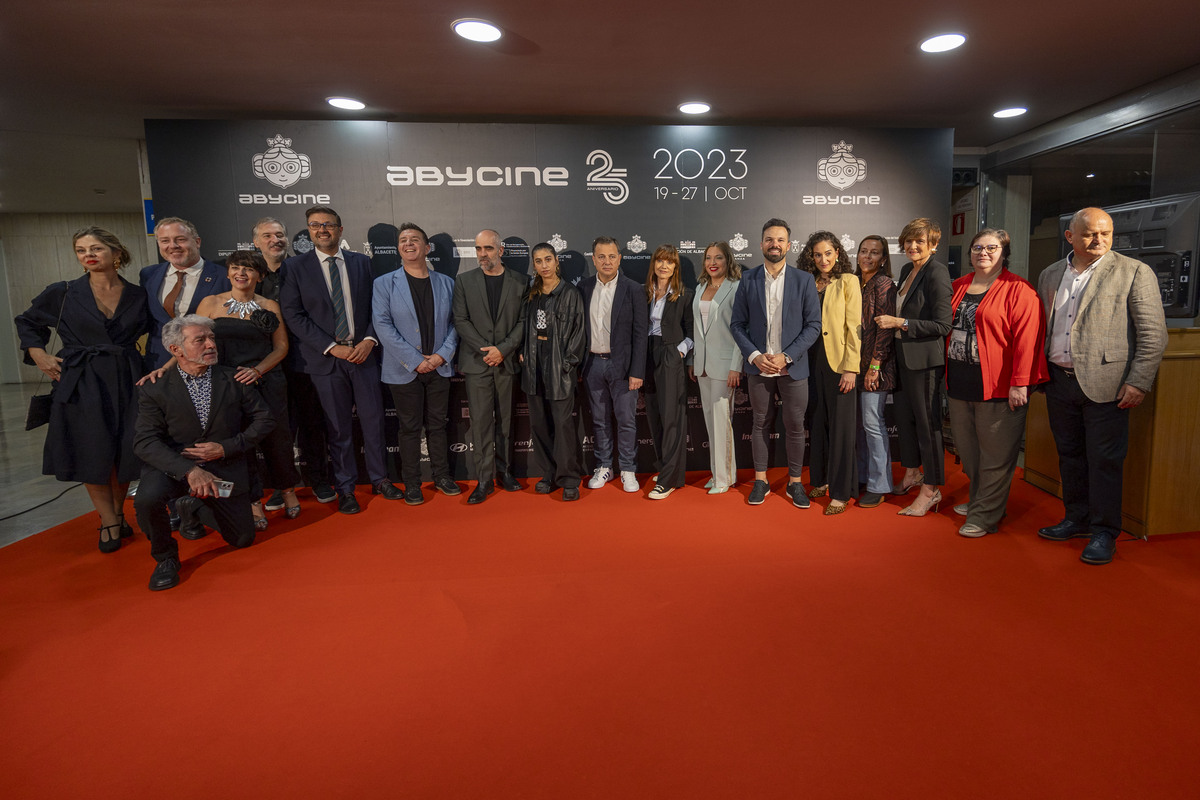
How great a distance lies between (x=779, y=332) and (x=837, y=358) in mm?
391

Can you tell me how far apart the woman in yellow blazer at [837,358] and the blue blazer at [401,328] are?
2517 mm

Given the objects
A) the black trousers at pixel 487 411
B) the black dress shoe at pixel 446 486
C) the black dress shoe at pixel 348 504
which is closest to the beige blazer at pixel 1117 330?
the black trousers at pixel 487 411

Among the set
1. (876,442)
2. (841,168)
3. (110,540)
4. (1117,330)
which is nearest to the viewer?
(1117,330)

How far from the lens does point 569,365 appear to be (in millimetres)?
4293

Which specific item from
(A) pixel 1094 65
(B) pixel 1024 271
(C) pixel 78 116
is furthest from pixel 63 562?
(B) pixel 1024 271

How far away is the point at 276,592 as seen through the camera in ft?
10.0

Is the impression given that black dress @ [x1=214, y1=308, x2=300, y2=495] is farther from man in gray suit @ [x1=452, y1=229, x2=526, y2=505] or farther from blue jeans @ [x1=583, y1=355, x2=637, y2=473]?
blue jeans @ [x1=583, y1=355, x2=637, y2=473]

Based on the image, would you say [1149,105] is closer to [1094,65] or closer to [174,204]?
[1094,65]

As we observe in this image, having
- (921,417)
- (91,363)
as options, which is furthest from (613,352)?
(91,363)

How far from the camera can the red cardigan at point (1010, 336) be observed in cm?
330

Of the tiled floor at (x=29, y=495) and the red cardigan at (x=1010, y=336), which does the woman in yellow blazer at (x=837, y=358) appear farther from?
the tiled floor at (x=29, y=495)

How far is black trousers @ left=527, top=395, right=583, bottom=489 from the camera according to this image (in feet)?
14.4

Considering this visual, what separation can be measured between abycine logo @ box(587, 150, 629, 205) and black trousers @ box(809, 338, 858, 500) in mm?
2034

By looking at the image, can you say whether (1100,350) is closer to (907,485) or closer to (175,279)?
(907,485)
